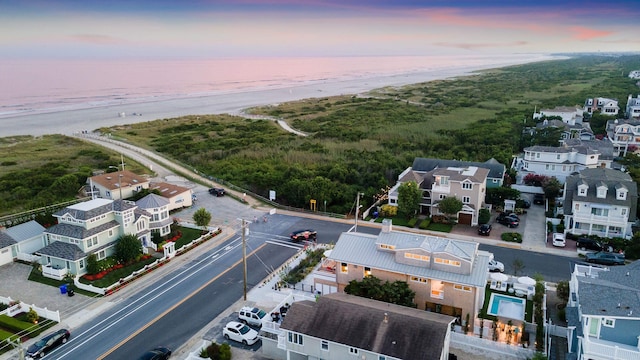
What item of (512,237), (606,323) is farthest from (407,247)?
(512,237)

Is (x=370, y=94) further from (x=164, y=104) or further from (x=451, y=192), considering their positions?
(x=451, y=192)

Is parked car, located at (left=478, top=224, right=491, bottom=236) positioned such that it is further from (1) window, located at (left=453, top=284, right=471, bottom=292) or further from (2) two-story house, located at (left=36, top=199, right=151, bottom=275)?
(2) two-story house, located at (left=36, top=199, right=151, bottom=275)

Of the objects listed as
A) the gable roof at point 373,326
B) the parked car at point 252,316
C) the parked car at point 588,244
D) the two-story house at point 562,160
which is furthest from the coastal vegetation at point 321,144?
the gable roof at point 373,326

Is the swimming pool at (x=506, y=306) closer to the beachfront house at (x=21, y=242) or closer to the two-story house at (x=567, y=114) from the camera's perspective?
the beachfront house at (x=21, y=242)

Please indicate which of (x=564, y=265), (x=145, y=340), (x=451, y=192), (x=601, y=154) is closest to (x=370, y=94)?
(x=601, y=154)

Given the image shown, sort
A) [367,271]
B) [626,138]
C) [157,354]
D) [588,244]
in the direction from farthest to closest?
1. [626,138]
2. [588,244]
3. [367,271]
4. [157,354]

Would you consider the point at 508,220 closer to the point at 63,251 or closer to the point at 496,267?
the point at 496,267

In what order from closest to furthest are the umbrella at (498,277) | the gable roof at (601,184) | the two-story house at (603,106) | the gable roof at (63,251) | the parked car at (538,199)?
the umbrella at (498,277) < the gable roof at (63,251) < the gable roof at (601,184) < the parked car at (538,199) < the two-story house at (603,106)
